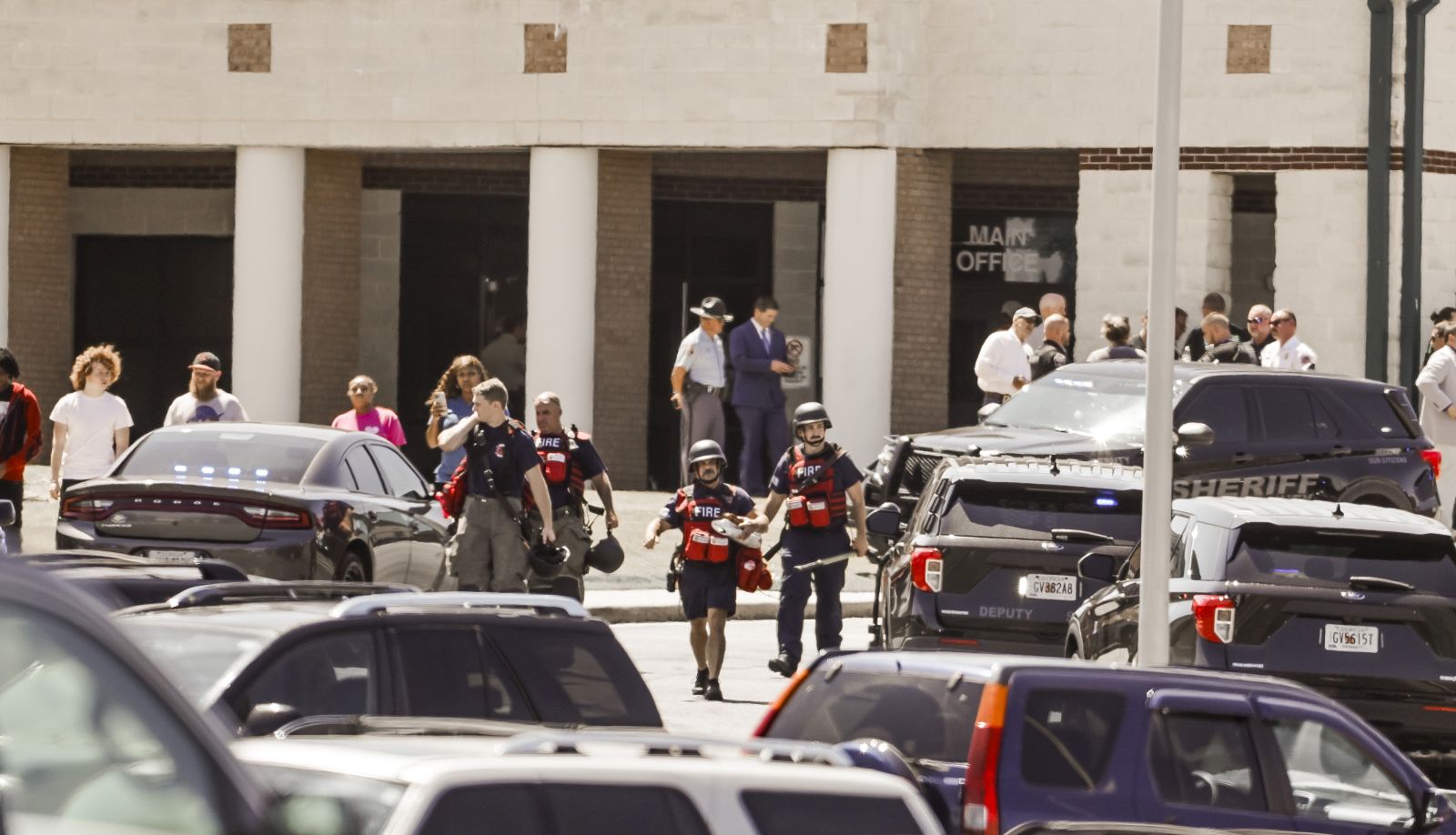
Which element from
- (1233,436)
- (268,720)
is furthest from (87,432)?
(268,720)

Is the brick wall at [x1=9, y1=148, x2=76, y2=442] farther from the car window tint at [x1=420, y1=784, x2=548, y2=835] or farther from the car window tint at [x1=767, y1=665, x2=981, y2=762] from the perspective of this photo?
the car window tint at [x1=420, y1=784, x2=548, y2=835]

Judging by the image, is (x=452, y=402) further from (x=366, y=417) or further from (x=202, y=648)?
(x=202, y=648)

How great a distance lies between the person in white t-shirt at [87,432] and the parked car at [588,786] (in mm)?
12997

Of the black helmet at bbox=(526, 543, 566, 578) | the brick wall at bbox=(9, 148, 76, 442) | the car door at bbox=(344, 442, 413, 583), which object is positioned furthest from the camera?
the brick wall at bbox=(9, 148, 76, 442)

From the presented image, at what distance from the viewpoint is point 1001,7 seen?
2744cm

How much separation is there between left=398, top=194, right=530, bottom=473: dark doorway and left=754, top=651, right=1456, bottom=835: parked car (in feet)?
70.6

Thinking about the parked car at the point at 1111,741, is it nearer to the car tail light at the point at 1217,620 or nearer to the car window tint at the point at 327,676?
the car window tint at the point at 327,676

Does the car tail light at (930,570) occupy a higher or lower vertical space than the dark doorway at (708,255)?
lower

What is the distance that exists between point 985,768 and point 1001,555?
6.31m

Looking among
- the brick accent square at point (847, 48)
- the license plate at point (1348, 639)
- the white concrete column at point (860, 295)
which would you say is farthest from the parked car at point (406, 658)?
the brick accent square at point (847, 48)

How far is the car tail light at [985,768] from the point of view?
308 inches

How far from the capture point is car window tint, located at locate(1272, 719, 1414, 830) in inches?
329

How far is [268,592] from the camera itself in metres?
8.65

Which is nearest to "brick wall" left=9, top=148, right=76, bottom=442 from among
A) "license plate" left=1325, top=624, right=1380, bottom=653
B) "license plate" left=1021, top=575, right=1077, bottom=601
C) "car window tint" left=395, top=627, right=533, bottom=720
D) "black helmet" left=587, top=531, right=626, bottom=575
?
"black helmet" left=587, top=531, right=626, bottom=575
